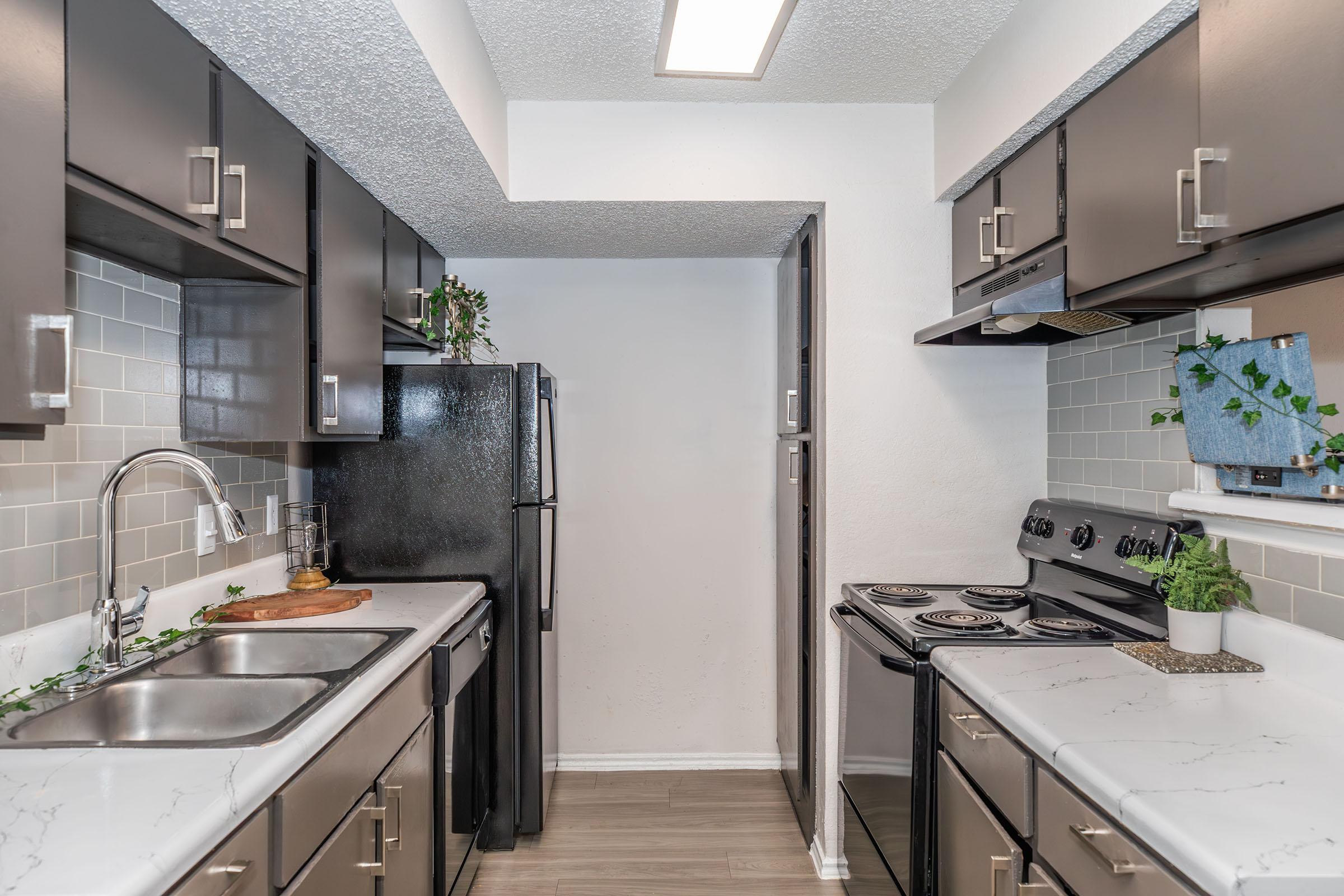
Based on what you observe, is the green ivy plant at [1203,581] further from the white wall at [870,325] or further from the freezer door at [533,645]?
the freezer door at [533,645]

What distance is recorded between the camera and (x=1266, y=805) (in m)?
1.02

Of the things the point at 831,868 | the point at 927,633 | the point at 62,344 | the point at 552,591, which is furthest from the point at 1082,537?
the point at 62,344

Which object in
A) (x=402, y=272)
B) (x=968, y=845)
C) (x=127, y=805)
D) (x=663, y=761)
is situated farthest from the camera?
(x=663, y=761)

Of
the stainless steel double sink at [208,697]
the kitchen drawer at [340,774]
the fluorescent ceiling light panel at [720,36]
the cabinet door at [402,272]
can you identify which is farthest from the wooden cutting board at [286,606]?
the fluorescent ceiling light panel at [720,36]

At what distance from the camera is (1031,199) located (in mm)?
2047

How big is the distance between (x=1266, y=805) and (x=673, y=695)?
99.0 inches

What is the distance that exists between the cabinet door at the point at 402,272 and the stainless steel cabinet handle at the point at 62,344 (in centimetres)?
138

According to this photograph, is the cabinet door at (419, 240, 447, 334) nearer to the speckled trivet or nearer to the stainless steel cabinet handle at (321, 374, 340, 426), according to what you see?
the stainless steel cabinet handle at (321, 374, 340, 426)

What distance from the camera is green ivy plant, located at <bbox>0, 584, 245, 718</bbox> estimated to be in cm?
140

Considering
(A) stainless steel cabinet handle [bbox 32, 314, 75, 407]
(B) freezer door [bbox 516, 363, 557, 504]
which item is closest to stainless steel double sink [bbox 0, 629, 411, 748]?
(A) stainless steel cabinet handle [bbox 32, 314, 75, 407]

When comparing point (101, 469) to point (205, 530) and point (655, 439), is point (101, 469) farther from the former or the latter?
point (655, 439)

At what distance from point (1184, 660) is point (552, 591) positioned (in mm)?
1903

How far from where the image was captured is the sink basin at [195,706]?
1.50m

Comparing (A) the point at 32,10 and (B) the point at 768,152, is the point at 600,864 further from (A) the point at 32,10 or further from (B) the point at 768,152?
(A) the point at 32,10
